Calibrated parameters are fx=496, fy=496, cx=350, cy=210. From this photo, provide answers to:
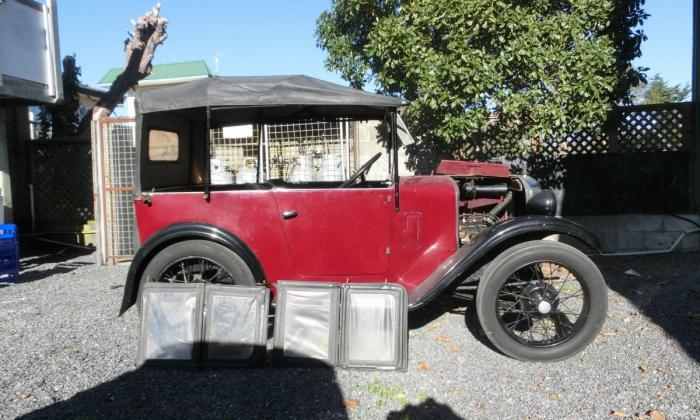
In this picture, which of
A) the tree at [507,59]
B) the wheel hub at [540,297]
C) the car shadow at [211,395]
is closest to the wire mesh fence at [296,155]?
the tree at [507,59]

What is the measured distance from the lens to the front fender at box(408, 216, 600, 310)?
3.36 meters

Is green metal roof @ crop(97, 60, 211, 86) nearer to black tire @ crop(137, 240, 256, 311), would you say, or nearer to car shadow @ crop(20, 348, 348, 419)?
black tire @ crop(137, 240, 256, 311)

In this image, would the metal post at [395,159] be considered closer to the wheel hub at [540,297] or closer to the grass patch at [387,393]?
the wheel hub at [540,297]

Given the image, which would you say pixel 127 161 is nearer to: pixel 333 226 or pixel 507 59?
pixel 333 226

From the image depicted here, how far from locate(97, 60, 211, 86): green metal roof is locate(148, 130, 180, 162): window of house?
1874cm

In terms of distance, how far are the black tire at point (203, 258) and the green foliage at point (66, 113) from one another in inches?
302

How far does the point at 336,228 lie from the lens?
12.0ft

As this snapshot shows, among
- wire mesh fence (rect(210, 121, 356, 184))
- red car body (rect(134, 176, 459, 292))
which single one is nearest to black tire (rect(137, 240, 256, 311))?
red car body (rect(134, 176, 459, 292))

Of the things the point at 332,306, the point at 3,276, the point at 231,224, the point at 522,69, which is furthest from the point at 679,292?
the point at 3,276

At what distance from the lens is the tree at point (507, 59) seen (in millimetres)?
5328

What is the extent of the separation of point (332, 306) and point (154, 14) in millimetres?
7974

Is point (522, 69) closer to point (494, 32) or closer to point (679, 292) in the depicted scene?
point (494, 32)

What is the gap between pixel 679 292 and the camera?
15.8ft

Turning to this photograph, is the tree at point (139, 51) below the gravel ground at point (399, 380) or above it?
above
